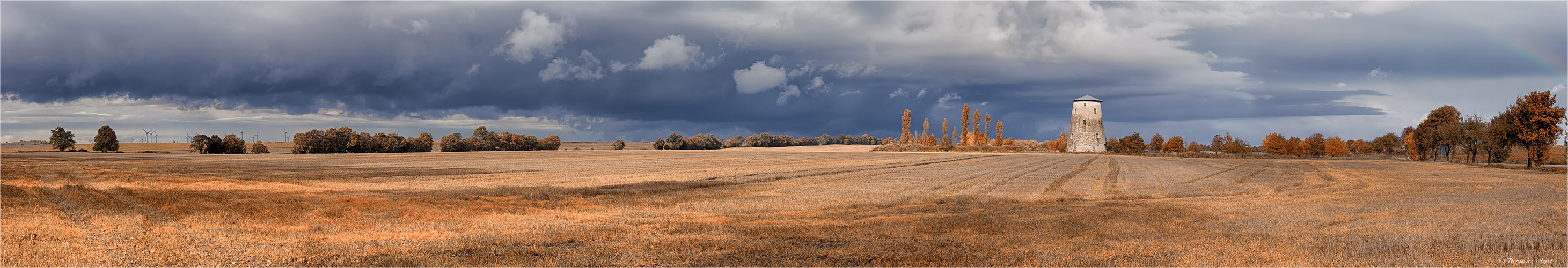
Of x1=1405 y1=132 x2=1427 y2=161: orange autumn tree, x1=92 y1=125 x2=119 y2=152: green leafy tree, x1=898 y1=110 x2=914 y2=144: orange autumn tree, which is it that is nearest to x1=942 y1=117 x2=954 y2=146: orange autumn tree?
x1=898 y1=110 x2=914 y2=144: orange autumn tree

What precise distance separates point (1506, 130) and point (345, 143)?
13482cm

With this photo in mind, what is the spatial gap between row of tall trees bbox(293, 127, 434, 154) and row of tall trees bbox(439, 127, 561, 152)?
6.36 m

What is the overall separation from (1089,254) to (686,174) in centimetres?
2763

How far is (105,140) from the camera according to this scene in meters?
104

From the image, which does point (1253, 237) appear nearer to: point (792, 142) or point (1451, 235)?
point (1451, 235)

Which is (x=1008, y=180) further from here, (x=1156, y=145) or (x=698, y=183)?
(x=1156, y=145)

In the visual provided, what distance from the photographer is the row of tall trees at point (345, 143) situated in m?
105

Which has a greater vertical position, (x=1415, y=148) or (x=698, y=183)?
(x=1415, y=148)

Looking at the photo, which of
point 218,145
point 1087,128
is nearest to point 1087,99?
point 1087,128

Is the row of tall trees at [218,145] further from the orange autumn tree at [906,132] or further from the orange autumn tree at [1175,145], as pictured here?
the orange autumn tree at [1175,145]

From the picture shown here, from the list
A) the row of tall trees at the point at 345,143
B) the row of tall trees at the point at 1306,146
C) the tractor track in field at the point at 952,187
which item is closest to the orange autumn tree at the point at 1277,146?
the row of tall trees at the point at 1306,146

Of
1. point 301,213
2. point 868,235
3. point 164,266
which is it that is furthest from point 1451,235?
point 301,213

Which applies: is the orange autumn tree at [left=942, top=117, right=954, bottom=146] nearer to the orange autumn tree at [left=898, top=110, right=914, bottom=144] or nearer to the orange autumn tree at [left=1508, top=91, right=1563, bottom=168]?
the orange autumn tree at [left=898, top=110, right=914, bottom=144]

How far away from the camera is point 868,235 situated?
487 inches
